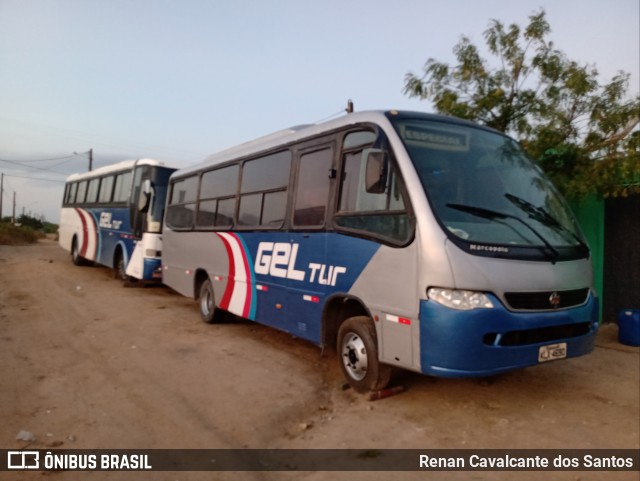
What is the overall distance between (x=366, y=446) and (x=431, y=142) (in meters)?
3.00

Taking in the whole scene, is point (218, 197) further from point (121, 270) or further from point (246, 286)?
point (121, 270)

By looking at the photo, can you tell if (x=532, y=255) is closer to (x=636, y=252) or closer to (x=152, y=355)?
(x=152, y=355)

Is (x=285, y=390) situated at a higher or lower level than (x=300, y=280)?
lower

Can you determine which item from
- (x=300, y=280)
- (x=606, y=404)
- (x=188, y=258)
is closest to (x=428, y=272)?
(x=300, y=280)

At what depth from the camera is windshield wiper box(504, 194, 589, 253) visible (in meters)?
4.89

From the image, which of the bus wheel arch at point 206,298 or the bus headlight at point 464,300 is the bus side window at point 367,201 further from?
the bus wheel arch at point 206,298

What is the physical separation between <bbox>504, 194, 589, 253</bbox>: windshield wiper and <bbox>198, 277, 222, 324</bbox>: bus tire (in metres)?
5.66

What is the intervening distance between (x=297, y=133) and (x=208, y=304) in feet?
13.1

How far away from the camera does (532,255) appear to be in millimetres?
4492

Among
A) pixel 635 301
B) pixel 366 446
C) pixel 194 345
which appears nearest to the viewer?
pixel 366 446

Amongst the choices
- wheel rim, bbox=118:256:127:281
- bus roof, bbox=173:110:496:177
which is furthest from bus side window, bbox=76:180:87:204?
bus roof, bbox=173:110:496:177

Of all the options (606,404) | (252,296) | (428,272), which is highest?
(428,272)

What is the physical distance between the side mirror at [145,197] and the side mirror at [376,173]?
345 inches

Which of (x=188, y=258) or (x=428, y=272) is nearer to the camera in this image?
(x=428, y=272)
